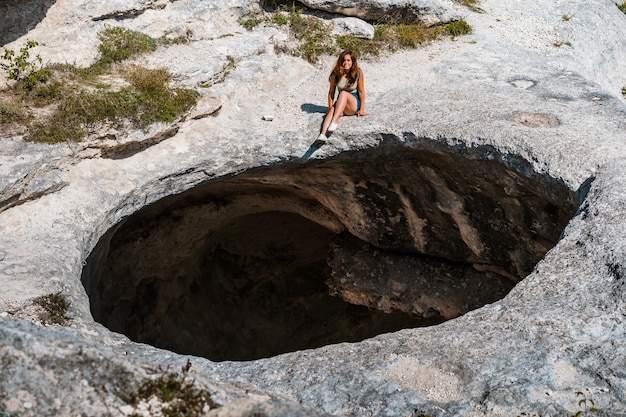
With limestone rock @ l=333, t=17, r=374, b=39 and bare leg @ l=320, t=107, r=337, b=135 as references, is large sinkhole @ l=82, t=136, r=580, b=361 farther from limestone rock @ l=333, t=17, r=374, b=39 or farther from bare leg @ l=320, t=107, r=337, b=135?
limestone rock @ l=333, t=17, r=374, b=39

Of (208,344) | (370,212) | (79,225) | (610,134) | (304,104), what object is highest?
(610,134)

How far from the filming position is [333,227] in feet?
40.5

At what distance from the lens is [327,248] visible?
14.2 meters

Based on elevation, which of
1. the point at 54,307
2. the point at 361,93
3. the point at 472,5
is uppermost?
the point at 472,5

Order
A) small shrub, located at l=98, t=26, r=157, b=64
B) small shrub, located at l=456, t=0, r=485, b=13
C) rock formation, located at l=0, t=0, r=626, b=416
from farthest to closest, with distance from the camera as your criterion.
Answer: small shrub, located at l=456, t=0, r=485, b=13
small shrub, located at l=98, t=26, r=157, b=64
rock formation, located at l=0, t=0, r=626, b=416

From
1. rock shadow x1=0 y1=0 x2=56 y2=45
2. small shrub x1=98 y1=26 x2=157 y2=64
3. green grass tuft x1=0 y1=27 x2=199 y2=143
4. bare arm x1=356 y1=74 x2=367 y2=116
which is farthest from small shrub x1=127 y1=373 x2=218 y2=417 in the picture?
rock shadow x1=0 y1=0 x2=56 y2=45

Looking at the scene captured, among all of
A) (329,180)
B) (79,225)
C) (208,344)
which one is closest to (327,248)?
(208,344)

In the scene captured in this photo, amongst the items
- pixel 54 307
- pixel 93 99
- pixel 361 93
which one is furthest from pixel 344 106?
pixel 54 307

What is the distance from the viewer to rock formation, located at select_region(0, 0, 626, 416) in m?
4.70

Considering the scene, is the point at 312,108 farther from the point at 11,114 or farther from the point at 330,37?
the point at 11,114

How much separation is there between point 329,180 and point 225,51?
7.55 ft

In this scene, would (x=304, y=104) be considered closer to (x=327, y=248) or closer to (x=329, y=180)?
(x=329, y=180)

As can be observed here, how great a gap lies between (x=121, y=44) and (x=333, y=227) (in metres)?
4.59

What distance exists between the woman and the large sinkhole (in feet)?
1.71
